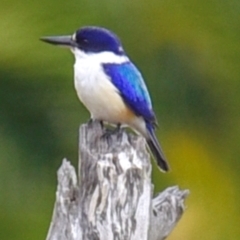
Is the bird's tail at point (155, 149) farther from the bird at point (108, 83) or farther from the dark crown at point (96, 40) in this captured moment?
the dark crown at point (96, 40)

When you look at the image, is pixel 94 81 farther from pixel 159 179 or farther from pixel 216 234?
pixel 216 234

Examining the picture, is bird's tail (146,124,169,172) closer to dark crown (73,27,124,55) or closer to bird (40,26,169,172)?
bird (40,26,169,172)

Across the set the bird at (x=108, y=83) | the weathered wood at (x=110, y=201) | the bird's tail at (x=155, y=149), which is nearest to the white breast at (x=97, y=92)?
the bird at (x=108, y=83)

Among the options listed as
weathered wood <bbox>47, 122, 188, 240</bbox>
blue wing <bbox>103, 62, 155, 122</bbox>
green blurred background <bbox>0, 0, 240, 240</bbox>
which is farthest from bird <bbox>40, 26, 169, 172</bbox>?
green blurred background <bbox>0, 0, 240, 240</bbox>

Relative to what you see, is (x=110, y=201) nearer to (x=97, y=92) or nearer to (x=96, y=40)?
(x=97, y=92)

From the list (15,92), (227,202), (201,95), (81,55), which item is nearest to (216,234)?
(227,202)

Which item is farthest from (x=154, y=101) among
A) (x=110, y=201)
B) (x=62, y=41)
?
(x=110, y=201)

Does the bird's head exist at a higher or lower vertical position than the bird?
higher
